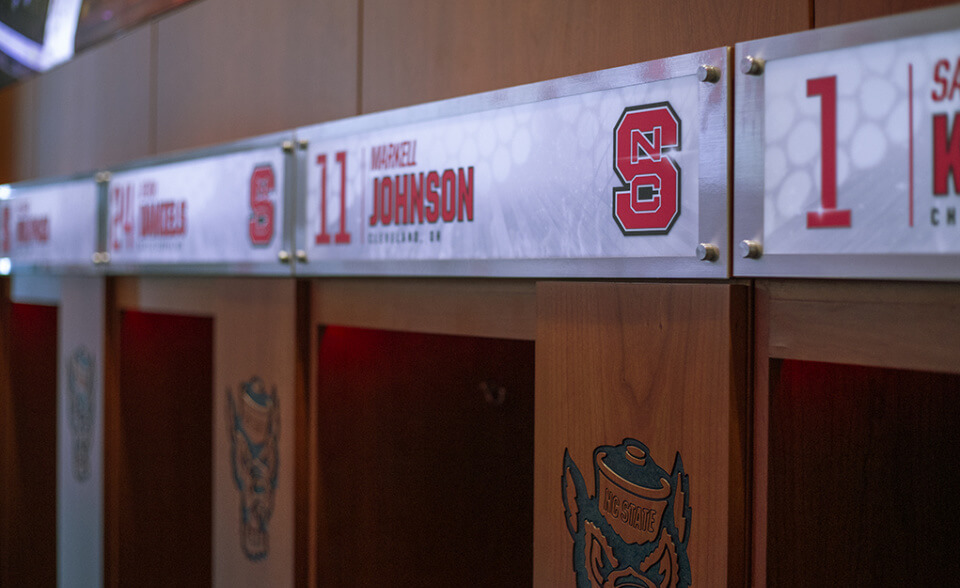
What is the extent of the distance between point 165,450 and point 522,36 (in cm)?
189

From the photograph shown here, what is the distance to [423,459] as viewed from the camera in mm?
2078

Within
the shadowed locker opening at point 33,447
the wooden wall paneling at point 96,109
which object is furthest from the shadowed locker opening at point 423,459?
the shadowed locker opening at point 33,447

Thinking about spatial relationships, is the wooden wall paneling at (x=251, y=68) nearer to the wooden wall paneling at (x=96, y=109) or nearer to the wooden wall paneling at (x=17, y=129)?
the wooden wall paneling at (x=96, y=109)

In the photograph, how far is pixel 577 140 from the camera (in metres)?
1.34

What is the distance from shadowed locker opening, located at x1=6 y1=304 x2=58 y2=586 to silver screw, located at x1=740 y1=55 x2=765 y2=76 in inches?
125

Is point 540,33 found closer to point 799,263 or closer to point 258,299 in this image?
point 799,263

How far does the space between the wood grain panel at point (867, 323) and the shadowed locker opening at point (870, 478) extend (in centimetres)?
10

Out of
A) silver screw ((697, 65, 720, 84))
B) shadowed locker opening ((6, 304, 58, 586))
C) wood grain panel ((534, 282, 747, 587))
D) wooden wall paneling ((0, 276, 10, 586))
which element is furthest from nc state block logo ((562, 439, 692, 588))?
wooden wall paneling ((0, 276, 10, 586))

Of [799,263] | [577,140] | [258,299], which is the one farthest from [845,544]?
[258,299]

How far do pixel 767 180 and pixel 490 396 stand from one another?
3.63 feet

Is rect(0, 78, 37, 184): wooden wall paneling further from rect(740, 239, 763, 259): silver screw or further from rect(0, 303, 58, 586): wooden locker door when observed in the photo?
rect(740, 239, 763, 259): silver screw

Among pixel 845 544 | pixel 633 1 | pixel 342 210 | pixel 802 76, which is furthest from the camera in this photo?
pixel 342 210

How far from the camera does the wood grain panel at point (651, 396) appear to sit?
3.80 ft

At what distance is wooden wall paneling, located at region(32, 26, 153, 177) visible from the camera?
2.61 m
